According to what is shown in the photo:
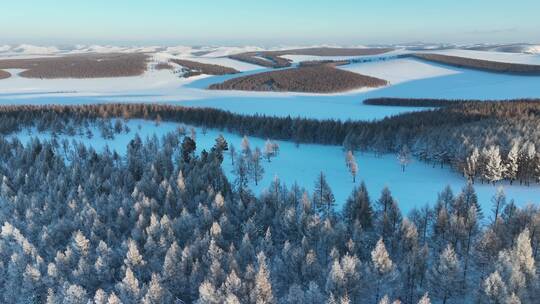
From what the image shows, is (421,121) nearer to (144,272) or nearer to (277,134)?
(277,134)

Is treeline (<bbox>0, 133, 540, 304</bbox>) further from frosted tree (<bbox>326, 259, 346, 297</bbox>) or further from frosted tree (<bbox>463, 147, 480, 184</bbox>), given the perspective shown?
frosted tree (<bbox>463, 147, 480, 184</bbox>)

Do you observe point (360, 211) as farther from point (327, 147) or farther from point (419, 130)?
point (327, 147)

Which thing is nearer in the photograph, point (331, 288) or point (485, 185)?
point (331, 288)

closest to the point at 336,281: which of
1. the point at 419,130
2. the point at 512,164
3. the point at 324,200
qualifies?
the point at 324,200

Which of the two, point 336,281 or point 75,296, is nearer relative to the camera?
point 336,281

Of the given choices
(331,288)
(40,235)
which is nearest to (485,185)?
(331,288)
